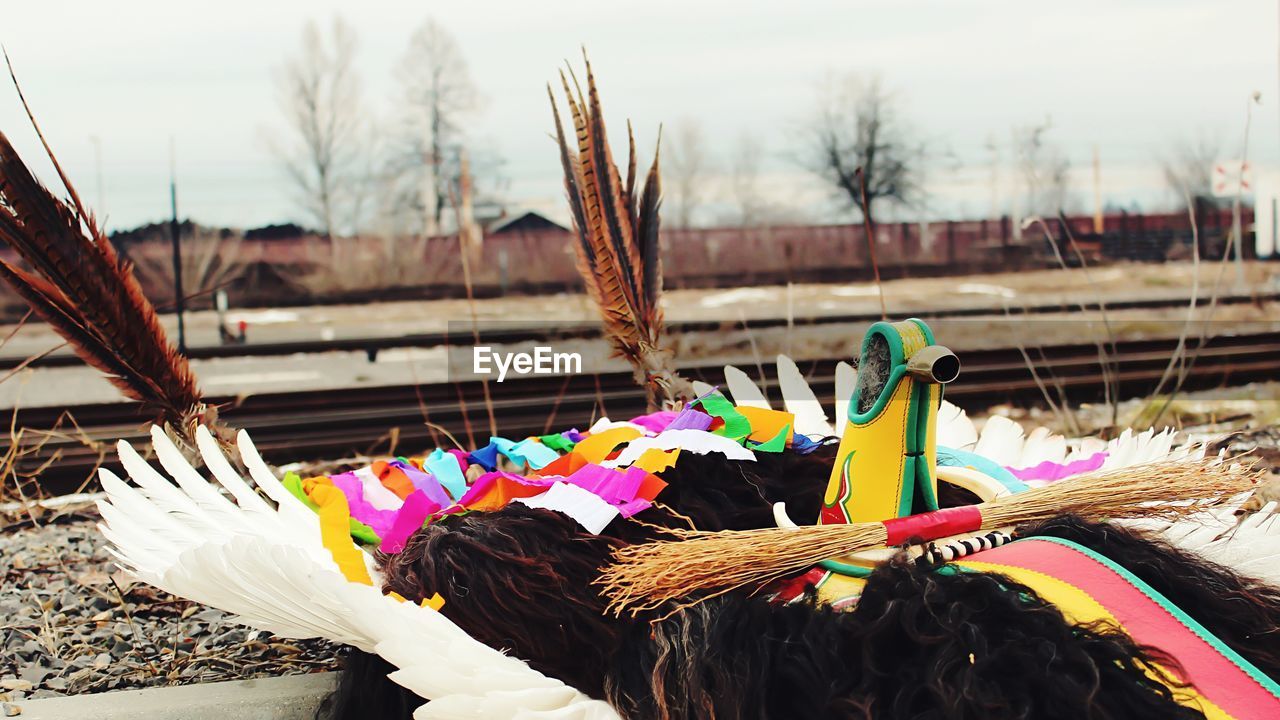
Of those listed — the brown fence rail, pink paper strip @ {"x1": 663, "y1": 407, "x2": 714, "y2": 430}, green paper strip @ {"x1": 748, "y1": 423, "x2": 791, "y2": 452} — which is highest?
the brown fence rail

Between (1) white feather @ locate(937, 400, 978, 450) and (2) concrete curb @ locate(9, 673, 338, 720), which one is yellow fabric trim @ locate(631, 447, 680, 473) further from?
(1) white feather @ locate(937, 400, 978, 450)

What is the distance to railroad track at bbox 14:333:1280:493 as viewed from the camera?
19.7ft

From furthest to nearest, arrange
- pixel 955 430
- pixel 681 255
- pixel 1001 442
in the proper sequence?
1. pixel 681 255
2. pixel 955 430
3. pixel 1001 442

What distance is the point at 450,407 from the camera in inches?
279

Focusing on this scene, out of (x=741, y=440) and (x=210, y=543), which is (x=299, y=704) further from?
(x=741, y=440)

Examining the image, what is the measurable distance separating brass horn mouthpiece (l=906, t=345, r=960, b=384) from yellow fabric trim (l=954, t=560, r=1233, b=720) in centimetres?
34

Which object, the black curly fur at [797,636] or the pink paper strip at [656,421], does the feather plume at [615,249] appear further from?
the black curly fur at [797,636]

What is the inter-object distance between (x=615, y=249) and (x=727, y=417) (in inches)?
39.8

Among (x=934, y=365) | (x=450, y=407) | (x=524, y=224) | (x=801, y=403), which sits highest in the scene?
(x=524, y=224)

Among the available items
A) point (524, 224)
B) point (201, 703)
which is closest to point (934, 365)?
point (201, 703)

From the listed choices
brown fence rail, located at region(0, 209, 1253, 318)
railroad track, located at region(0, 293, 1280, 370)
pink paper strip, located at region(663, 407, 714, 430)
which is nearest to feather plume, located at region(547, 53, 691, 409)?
pink paper strip, located at region(663, 407, 714, 430)

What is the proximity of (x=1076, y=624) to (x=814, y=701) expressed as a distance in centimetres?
44

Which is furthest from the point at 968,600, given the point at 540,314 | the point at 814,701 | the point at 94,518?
the point at 540,314

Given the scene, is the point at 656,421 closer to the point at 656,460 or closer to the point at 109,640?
the point at 656,460
